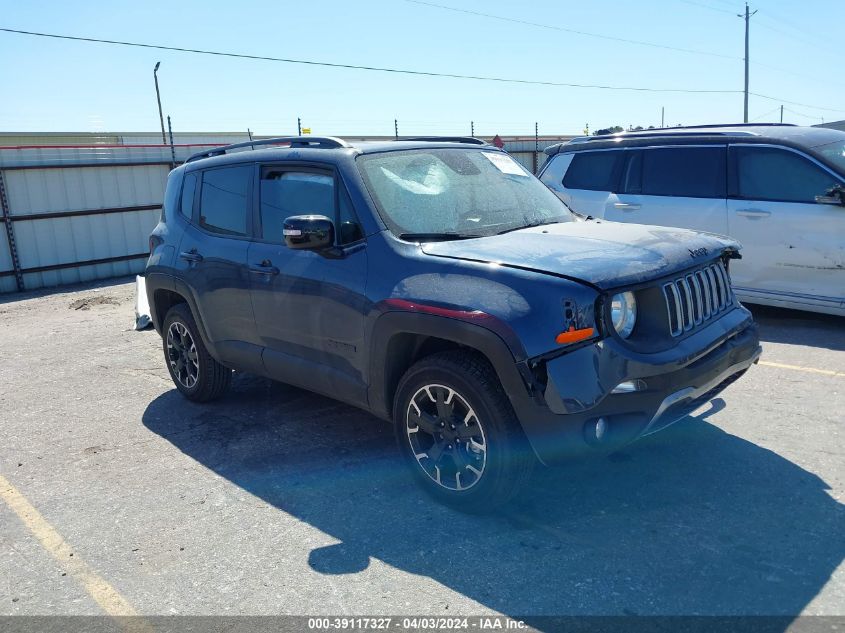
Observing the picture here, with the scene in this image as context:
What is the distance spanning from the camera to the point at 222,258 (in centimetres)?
504

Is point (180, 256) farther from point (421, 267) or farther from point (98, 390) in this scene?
point (421, 267)

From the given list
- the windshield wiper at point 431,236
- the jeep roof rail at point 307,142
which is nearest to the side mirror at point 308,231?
the windshield wiper at point 431,236

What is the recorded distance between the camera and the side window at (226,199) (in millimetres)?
4984

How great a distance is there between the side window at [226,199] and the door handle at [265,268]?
0.32m

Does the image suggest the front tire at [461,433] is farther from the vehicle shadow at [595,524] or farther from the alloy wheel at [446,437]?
the vehicle shadow at [595,524]

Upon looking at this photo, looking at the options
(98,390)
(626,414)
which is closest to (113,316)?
(98,390)

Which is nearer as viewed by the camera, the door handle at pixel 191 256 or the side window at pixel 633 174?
the door handle at pixel 191 256

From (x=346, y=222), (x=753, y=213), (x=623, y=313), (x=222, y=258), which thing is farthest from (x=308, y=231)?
(x=753, y=213)

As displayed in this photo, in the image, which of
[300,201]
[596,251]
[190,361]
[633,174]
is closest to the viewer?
[596,251]

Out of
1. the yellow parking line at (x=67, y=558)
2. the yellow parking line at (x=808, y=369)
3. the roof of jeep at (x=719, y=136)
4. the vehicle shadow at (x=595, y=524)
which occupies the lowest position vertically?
the yellow parking line at (x=67, y=558)

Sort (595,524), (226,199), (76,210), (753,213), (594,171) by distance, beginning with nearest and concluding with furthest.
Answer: (595,524) < (226,199) < (753,213) < (594,171) < (76,210)

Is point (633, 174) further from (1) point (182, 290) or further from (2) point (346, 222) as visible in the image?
(1) point (182, 290)

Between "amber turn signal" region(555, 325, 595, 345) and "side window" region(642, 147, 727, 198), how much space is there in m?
4.86

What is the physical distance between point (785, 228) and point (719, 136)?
115 cm
